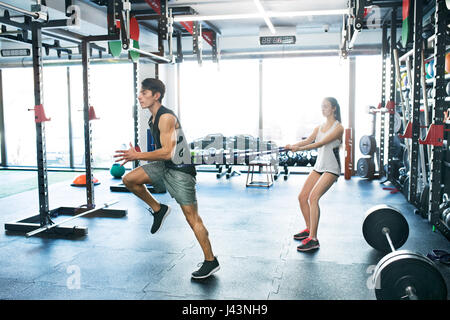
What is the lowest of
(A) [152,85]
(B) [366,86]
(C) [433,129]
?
(C) [433,129]

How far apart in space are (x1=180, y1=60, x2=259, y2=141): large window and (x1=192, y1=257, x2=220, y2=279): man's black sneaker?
5.39 m

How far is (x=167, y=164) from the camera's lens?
2566 millimetres

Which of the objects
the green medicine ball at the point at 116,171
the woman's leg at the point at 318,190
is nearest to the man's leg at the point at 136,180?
the woman's leg at the point at 318,190

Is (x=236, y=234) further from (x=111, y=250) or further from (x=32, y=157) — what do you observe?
(x=32, y=157)

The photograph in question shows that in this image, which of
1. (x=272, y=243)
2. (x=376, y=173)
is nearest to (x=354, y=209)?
(x=272, y=243)

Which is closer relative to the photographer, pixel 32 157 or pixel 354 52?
pixel 354 52

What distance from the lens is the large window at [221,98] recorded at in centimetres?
796

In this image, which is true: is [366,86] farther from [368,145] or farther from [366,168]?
[366,168]

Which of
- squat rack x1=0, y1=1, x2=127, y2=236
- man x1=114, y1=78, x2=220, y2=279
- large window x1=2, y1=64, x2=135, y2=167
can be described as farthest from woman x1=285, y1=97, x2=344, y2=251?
large window x1=2, y1=64, x2=135, y2=167

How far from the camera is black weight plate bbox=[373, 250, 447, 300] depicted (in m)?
2.02

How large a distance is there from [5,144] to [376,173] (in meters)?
7.45

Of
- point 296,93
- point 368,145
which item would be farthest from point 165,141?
point 296,93

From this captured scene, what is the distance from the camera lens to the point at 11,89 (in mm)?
8789

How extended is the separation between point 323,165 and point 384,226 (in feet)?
2.11
